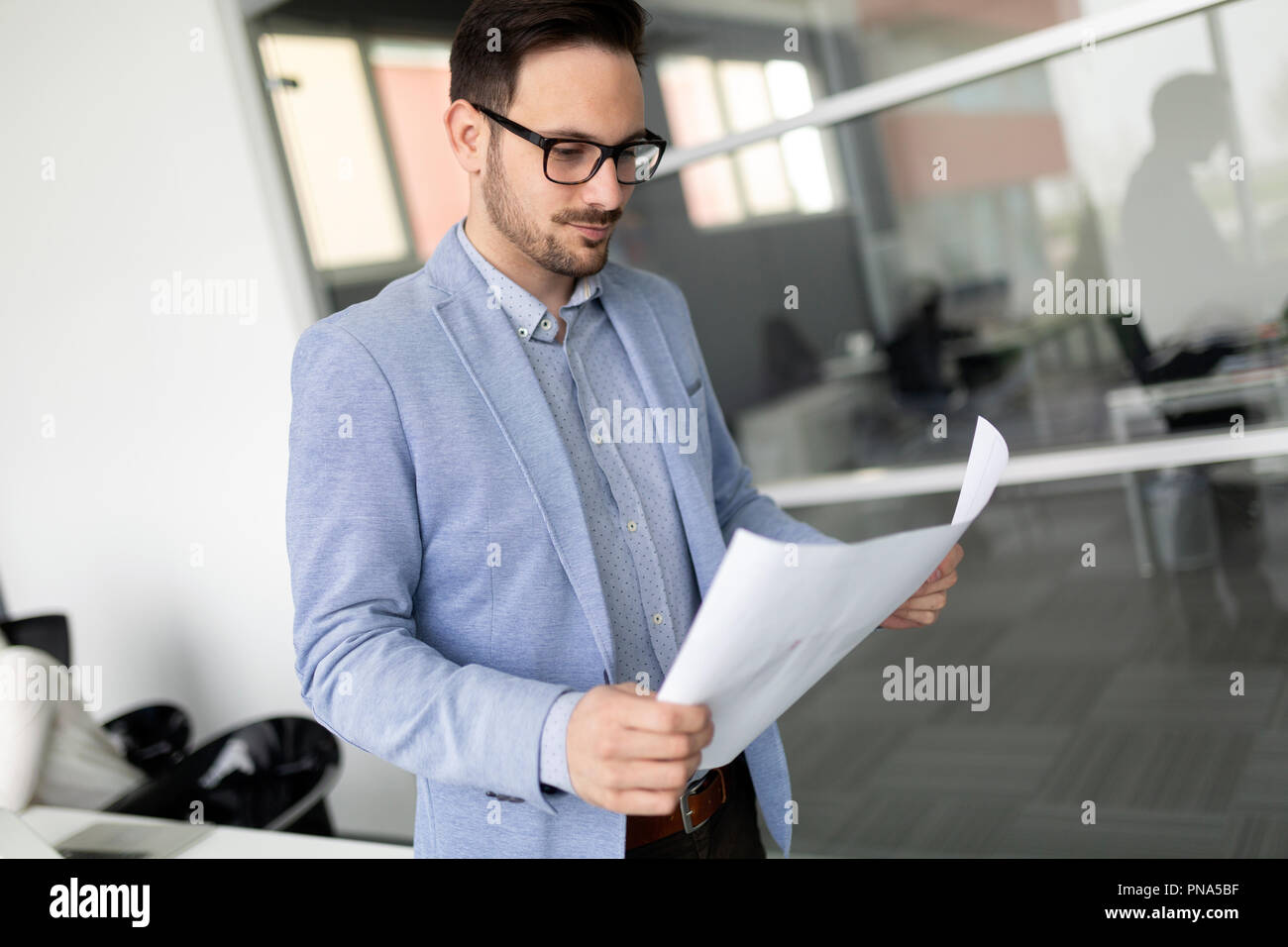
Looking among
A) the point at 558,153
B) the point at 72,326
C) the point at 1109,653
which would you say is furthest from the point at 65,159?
the point at 1109,653

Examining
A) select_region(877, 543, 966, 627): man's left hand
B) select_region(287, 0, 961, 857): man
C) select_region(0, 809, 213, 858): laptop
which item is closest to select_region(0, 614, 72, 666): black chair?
select_region(0, 809, 213, 858): laptop

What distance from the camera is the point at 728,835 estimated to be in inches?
58.2

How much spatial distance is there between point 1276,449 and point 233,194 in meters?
3.11

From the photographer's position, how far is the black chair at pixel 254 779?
2824 mm

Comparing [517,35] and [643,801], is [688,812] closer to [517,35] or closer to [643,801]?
[643,801]

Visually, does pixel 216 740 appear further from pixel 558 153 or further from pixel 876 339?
pixel 876 339

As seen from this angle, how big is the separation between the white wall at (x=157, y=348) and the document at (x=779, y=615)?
2720 mm

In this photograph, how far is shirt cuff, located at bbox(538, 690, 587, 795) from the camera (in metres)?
0.94

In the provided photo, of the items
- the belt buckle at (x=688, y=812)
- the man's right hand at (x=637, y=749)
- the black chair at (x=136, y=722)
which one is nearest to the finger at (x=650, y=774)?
the man's right hand at (x=637, y=749)

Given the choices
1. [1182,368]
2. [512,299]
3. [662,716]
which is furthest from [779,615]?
[1182,368]

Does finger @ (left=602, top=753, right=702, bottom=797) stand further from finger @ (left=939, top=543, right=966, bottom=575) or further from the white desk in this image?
the white desk

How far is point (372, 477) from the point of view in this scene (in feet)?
3.77

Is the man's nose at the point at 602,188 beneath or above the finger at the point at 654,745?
above

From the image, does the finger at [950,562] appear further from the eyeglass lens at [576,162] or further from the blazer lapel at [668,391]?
the eyeglass lens at [576,162]
